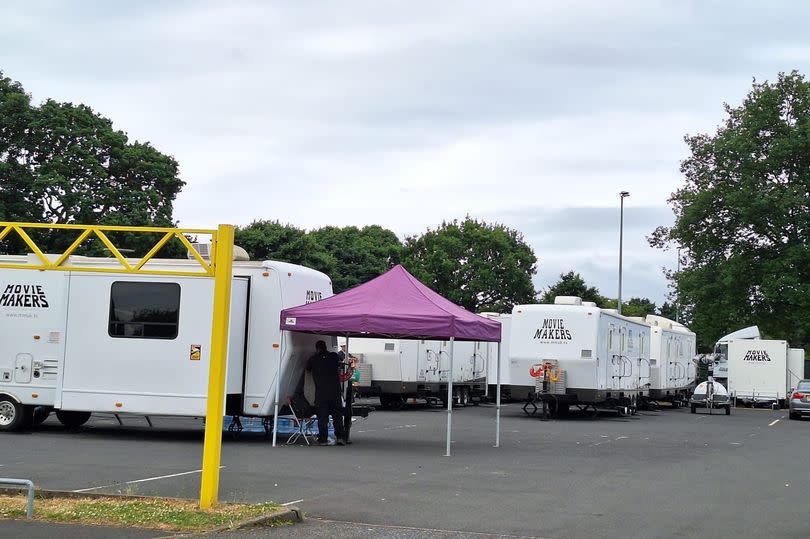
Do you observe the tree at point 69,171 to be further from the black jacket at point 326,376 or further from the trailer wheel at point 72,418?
the black jacket at point 326,376

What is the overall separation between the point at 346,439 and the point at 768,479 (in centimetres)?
744

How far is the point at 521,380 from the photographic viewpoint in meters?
29.8

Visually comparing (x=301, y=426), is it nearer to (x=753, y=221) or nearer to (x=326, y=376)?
(x=326, y=376)

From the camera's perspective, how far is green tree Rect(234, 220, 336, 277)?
5444 cm

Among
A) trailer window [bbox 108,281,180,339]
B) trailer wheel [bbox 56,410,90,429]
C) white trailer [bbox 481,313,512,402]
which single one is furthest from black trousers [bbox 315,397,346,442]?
white trailer [bbox 481,313,512,402]

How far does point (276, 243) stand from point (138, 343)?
37069 mm

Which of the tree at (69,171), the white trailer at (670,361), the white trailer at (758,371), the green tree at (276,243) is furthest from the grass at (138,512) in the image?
the green tree at (276,243)

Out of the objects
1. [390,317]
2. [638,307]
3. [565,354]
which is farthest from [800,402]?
[638,307]

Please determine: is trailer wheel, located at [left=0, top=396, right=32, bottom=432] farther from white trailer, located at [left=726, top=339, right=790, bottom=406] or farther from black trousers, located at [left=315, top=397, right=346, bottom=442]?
white trailer, located at [left=726, top=339, right=790, bottom=406]

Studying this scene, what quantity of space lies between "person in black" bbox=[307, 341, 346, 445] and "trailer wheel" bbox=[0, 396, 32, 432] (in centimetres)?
538

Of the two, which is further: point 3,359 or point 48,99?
point 48,99

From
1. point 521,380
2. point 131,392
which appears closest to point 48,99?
point 521,380

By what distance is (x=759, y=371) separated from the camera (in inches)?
1764

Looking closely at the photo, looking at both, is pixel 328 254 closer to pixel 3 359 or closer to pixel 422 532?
pixel 3 359
